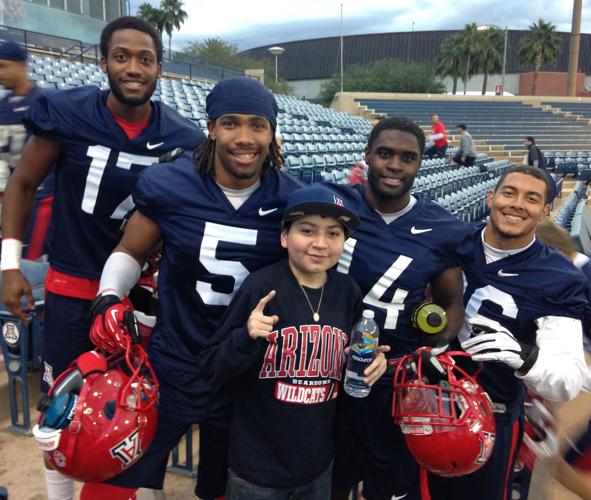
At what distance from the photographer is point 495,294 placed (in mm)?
1888

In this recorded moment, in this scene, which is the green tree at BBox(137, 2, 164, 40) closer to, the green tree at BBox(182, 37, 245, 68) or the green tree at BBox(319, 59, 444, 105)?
the green tree at BBox(182, 37, 245, 68)

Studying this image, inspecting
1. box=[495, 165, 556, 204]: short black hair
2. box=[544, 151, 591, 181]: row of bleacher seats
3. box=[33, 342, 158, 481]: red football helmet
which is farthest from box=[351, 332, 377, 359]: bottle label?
box=[544, 151, 591, 181]: row of bleacher seats

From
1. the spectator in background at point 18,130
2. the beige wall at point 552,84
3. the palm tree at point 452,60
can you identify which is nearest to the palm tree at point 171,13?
the palm tree at point 452,60

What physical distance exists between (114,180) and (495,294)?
1420 mm

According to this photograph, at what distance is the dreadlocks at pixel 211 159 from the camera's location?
175 centimetres

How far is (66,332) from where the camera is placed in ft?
6.62

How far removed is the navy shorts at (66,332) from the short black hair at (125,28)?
3.10 ft

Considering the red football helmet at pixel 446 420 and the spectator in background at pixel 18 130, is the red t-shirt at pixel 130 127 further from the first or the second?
the red football helmet at pixel 446 420

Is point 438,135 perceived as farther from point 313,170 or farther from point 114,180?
point 114,180

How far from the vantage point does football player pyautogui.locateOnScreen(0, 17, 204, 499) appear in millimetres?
1936

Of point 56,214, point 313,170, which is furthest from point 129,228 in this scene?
point 313,170

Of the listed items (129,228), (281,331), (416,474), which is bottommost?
(416,474)

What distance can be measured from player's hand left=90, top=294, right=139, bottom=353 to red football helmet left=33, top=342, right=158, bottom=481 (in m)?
0.03

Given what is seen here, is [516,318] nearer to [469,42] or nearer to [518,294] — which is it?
[518,294]
